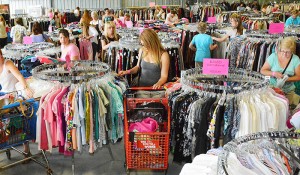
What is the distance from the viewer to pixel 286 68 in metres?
4.48

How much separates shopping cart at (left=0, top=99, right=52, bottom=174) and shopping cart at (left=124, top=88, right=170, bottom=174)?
3.39ft

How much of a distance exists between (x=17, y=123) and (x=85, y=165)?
109cm

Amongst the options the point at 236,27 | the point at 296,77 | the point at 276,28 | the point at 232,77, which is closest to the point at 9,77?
the point at 232,77

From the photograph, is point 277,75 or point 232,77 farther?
point 277,75

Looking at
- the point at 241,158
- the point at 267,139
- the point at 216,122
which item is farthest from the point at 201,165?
the point at 216,122

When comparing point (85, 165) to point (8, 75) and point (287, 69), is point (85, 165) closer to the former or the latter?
point (8, 75)

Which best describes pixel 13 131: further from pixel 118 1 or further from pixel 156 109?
pixel 118 1

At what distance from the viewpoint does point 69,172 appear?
4.14 meters

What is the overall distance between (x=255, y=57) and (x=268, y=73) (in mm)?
1396

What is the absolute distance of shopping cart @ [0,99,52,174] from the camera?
11.6ft

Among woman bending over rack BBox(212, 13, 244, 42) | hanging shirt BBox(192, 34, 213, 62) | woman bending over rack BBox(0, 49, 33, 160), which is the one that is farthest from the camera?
woman bending over rack BBox(212, 13, 244, 42)

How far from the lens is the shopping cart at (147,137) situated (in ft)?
11.2

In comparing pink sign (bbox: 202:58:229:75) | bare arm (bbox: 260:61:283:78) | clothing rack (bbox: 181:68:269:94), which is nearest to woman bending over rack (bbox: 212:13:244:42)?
bare arm (bbox: 260:61:283:78)

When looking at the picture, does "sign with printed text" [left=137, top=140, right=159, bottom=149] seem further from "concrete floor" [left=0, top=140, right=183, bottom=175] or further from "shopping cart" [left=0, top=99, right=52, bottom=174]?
"shopping cart" [left=0, top=99, right=52, bottom=174]
